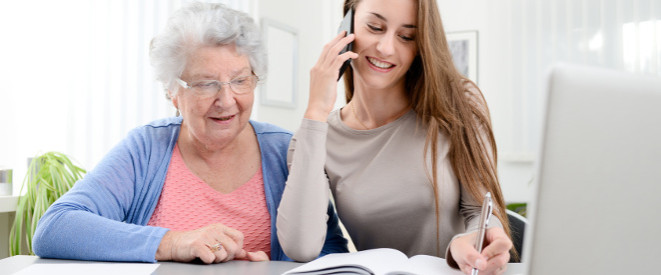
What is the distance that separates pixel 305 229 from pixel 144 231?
35 centimetres

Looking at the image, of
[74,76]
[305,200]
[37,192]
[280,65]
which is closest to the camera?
[305,200]

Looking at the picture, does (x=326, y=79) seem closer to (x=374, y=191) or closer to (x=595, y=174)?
(x=374, y=191)

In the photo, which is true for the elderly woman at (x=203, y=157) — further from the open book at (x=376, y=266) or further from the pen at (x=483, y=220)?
the pen at (x=483, y=220)

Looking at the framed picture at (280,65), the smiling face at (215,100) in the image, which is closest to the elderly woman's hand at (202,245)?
the smiling face at (215,100)

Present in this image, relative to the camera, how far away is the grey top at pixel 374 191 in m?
1.27

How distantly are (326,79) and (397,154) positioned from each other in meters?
0.26

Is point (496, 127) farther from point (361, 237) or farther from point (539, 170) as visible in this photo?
point (539, 170)

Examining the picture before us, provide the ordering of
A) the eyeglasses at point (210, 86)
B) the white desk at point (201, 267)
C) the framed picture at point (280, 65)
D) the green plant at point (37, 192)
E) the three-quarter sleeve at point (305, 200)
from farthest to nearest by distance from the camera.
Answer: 1. the framed picture at point (280, 65)
2. the green plant at point (37, 192)
3. the eyeglasses at point (210, 86)
4. the three-quarter sleeve at point (305, 200)
5. the white desk at point (201, 267)

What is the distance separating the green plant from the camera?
189 cm

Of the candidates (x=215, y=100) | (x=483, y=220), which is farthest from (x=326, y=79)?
(x=483, y=220)

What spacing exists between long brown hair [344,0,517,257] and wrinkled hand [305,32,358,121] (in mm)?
189

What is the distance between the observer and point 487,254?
0.95 meters

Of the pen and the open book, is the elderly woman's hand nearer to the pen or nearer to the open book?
the open book

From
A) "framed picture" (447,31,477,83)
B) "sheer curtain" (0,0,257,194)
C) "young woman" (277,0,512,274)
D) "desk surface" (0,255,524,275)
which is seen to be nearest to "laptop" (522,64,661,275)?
"desk surface" (0,255,524,275)
